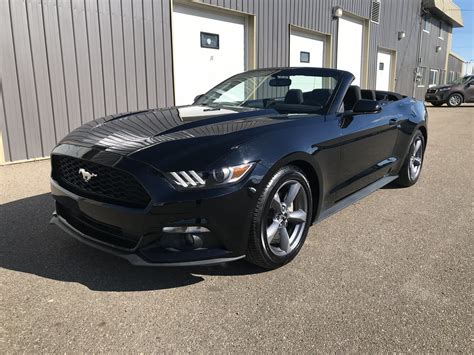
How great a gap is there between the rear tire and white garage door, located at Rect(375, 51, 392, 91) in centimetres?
1364

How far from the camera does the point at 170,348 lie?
206 cm

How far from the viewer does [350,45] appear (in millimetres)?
14898

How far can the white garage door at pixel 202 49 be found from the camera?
832cm

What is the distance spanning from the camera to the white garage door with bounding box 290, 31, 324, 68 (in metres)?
11.6

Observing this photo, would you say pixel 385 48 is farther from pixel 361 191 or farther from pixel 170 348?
pixel 170 348

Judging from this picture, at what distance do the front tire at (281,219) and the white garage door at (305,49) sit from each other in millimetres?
9195

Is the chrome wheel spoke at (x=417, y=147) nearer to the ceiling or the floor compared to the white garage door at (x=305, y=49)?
nearer to the floor

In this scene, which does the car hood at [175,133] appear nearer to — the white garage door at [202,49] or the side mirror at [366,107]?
the side mirror at [366,107]

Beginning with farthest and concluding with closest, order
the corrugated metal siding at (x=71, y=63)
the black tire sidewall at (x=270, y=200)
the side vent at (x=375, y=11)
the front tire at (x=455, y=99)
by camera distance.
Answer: the front tire at (x=455, y=99) < the side vent at (x=375, y=11) < the corrugated metal siding at (x=71, y=63) < the black tire sidewall at (x=270, y=200)

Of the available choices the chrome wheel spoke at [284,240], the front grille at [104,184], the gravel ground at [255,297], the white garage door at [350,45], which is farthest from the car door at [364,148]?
the white garage door at [350,45]

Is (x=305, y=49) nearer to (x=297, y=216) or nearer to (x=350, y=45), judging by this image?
(x=350, y=45)

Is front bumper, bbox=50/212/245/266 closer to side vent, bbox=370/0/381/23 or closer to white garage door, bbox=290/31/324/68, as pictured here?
white garage door, bbox=290/31/324/68

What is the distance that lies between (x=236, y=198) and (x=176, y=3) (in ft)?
22.2

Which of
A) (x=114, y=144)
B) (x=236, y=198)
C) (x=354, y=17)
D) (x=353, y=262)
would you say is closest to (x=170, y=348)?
(x=236, y=198)
